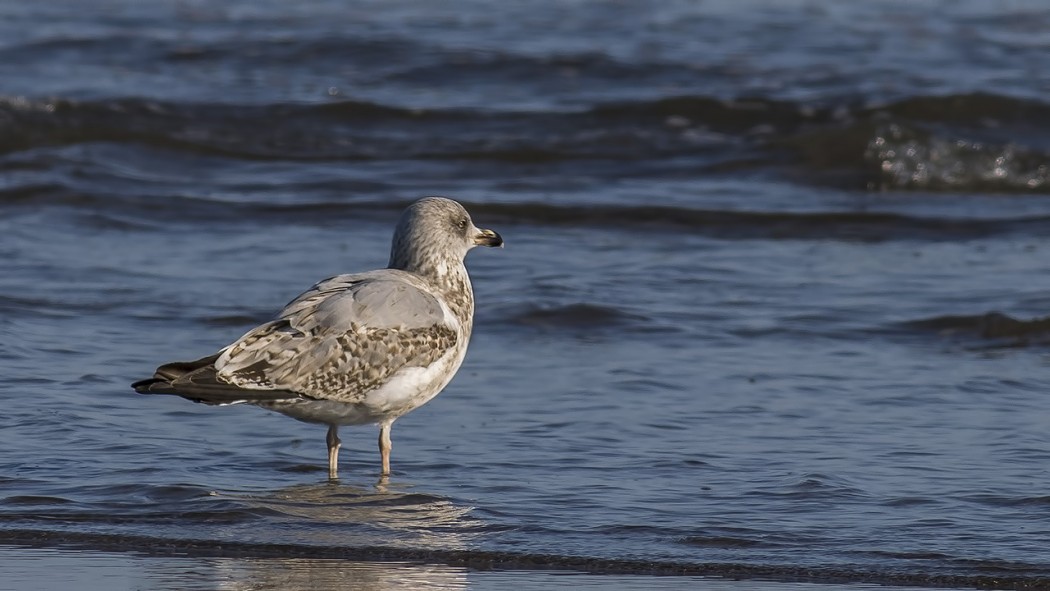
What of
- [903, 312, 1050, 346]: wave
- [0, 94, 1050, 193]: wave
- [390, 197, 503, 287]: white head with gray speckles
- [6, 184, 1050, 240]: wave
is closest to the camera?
[390, 197, 503, 287]: white head with gray speckles

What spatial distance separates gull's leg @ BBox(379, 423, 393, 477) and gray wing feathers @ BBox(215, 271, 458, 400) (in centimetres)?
26

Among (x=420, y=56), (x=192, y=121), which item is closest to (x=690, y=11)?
(x=420, y=56)

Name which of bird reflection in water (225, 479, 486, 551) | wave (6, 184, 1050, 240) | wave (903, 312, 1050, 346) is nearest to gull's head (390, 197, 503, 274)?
bird reflection in water (225, 479, 486, 551)

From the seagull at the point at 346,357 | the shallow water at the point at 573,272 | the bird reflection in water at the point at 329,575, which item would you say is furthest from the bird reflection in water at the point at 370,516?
the seagull at the point at 346,357

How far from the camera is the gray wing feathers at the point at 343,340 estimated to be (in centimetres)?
621

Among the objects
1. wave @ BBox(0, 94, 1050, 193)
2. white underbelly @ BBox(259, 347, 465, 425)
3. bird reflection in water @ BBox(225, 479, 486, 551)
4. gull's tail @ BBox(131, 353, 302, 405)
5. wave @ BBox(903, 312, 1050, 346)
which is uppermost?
wave @ BBox(0, 94, 1050, 193)

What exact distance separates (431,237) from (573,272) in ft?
11.7

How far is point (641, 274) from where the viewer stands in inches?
410

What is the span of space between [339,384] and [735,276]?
4.55 meters

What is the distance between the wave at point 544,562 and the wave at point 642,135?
8.83 meters

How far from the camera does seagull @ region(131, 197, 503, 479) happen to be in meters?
6.14

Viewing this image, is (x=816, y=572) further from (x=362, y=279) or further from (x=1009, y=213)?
(x=1009, y=213)

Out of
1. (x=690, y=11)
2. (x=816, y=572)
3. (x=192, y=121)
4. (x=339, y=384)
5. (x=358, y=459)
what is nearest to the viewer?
(x=816, y=572)

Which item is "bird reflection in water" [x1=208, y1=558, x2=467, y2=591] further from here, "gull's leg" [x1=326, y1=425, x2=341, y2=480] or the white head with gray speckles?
the white head with gray speckles
